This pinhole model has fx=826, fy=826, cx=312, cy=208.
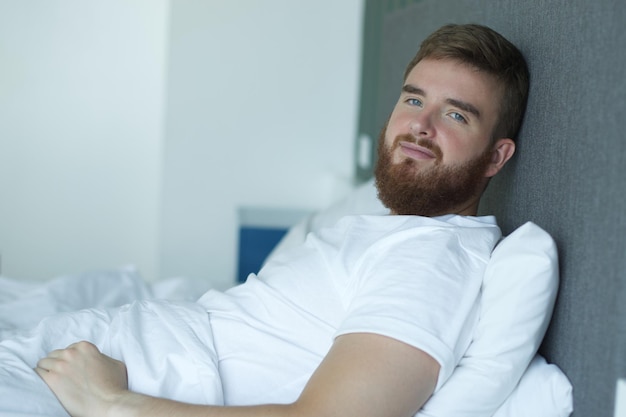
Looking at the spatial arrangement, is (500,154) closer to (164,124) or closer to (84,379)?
(84,379)

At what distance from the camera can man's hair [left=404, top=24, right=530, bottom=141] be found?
147cm

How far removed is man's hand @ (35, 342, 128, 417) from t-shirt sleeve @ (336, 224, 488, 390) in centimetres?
34

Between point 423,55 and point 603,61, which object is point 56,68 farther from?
point 603,61

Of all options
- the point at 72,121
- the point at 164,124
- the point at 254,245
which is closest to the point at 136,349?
the point at 254,245

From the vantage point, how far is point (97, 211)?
3.97 m

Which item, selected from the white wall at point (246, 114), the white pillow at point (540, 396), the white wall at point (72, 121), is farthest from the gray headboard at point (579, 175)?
the white wall at point (72, 121)

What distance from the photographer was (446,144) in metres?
1.47

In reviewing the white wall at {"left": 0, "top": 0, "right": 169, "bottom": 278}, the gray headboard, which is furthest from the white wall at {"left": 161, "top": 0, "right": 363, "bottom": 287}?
the gray headboard

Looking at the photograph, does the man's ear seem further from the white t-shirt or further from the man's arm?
the man's arm

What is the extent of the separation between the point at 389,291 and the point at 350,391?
160mm

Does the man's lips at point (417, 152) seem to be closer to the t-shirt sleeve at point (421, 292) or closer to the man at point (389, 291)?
the man at point (389, 291)

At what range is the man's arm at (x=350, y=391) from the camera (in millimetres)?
1060

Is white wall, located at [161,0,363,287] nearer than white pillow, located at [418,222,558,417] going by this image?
No

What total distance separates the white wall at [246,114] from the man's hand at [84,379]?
2.24 m
